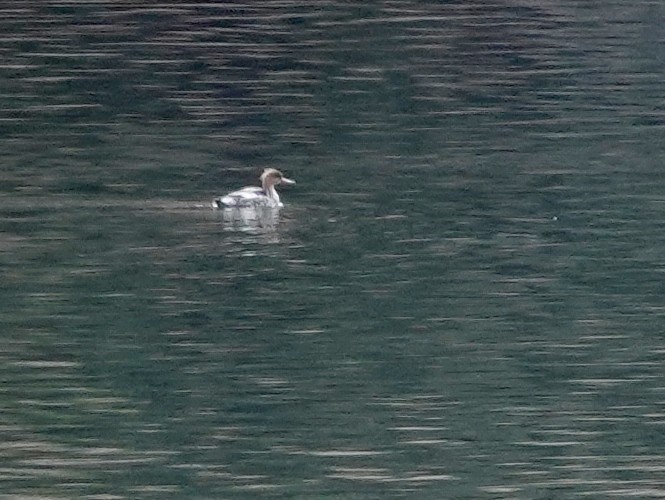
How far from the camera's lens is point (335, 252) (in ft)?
24.1

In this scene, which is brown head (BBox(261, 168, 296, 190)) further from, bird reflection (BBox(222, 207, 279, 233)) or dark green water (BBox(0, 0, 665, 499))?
bird reflection (BBox(222, 207, 279, 233))

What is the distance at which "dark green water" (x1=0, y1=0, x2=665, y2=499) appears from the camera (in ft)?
16.9

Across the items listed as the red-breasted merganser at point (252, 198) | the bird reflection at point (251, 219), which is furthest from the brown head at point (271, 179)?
the bird reflection at point (251, 219)

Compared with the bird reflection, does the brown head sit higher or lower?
higher

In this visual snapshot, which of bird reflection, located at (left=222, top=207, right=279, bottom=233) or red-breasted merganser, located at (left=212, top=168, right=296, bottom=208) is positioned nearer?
bird reflection, located at (left=222, top=207, right=279, bottom=233)

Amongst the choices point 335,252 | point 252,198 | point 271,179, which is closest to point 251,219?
point 252,198

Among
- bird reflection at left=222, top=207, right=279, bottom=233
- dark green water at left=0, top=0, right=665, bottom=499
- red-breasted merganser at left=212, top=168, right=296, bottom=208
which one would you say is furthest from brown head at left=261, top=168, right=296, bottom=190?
bird reflection at left=222, top=207, right=279, bottom=233

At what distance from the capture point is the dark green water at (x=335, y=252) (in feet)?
16.9

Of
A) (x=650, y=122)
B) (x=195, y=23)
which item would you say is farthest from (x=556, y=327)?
(x=195, y=23)

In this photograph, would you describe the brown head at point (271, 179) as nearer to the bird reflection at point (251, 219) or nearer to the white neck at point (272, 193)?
the white neck at point (272, 193)

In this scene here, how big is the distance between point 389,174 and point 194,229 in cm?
142

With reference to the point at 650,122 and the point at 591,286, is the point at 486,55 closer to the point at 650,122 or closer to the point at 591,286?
the point at 650,122

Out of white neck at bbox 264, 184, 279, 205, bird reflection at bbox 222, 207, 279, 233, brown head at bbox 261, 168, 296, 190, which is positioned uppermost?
brown head at bbox 261, 168, 296, 190

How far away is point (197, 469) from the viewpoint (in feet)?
16.3
